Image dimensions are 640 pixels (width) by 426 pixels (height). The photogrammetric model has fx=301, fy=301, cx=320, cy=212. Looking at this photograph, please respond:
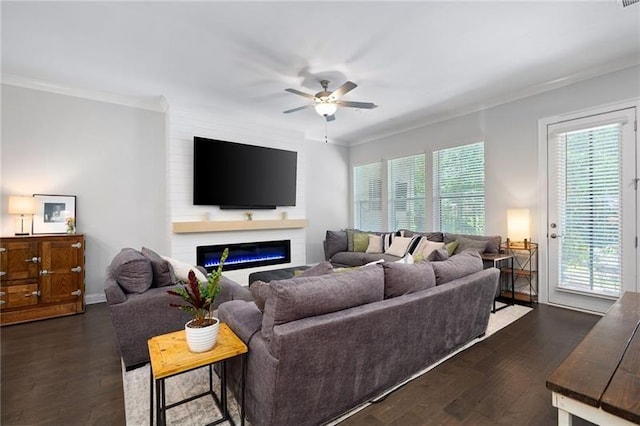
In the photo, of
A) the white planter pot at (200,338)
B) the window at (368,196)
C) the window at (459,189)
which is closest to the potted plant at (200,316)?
the white planter pot at (200,338)

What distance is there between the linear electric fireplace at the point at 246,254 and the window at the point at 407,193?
90.5 inches

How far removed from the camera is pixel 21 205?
3531 mm

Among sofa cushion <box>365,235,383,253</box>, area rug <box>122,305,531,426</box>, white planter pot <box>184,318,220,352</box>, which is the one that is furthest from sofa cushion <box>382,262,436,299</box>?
sofa cushion <box>365,235,383,253</box>

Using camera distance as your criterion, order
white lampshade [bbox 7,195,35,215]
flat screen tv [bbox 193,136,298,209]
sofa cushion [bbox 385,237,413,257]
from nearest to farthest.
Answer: white lampshade [bbox 7,195,35,215], flat screen tv [bbox 193,136,298,209], sofa cushion [bbox 385,237,413,257]

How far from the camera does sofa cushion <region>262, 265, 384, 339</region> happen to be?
1.56 metres

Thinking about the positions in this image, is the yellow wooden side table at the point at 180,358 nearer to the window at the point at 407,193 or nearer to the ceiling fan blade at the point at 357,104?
the ceiling fan blade at the point at 357,104

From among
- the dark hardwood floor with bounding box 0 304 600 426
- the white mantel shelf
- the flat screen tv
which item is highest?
the flat screen tv

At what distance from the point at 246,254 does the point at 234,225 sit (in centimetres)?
60

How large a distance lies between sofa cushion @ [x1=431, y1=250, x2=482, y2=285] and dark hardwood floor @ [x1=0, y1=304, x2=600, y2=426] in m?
0.71

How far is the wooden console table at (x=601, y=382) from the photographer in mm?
995

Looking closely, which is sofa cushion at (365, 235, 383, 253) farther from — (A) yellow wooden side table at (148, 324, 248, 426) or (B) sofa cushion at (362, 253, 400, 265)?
(A) yellow wooden side table at (148, 324, 248, 426)

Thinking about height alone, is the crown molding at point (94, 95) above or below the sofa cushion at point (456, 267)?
above

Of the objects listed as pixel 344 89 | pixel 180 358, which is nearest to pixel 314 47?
pixel 344 89

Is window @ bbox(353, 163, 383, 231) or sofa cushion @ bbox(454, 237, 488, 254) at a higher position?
window @ bbox(353, 163, 383, 231)
